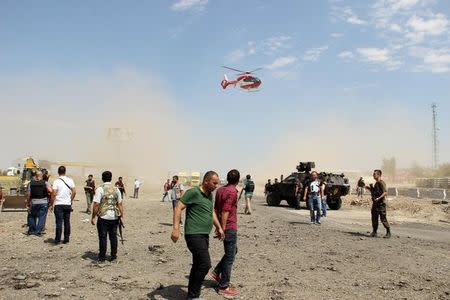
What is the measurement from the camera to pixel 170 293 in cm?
645

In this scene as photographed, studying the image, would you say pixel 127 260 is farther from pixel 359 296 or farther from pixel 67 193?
pixel 359 296

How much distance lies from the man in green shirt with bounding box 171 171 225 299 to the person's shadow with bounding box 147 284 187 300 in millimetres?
582

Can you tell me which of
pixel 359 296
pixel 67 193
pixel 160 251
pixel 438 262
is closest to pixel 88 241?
pixel 67 193

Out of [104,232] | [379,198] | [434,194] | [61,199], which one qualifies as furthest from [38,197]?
[434,194]

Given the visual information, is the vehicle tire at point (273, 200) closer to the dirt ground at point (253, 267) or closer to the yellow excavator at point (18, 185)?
the dirt ground at point (253, 267)

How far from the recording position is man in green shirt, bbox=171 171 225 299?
5699 mm

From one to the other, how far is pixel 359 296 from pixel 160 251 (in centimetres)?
475

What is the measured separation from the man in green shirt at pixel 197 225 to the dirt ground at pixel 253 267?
0.70m

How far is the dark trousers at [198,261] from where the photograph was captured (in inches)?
223

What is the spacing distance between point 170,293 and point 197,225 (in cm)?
135

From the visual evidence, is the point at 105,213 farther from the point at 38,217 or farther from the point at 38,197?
the point at 38,217

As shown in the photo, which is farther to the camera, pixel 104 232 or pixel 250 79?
pixel 250 79

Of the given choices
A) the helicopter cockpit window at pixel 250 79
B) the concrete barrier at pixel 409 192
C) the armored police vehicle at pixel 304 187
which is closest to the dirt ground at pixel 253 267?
the armored police vehicle at pixel 304 187

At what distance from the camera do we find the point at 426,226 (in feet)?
58.9
